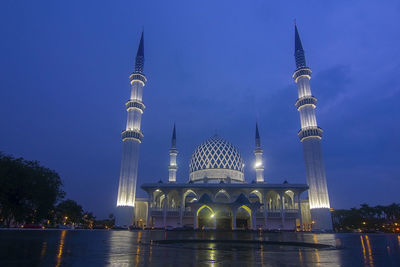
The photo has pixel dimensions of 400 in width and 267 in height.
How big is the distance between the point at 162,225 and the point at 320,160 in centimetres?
3101

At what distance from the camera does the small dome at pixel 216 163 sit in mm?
56938

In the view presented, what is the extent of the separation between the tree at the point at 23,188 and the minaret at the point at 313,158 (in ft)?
135

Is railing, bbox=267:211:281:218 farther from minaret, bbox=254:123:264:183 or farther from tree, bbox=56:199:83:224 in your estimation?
tree, bbox=56:199:83:224

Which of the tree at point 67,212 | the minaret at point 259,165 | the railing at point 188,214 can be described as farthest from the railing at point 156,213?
the minaret at point 259,165

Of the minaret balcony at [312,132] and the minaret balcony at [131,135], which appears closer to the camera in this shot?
the minaret balcony at [312,132]

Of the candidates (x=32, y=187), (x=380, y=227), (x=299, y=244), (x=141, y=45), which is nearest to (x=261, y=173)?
(x=380, y=227)

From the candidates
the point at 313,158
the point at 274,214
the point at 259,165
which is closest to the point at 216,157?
the point at 259,165

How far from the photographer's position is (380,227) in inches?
2311

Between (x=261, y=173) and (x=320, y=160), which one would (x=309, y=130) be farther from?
(x=261, y=173)

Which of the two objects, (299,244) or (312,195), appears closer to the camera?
(299,244)

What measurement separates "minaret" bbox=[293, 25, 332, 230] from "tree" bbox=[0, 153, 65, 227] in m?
41.2

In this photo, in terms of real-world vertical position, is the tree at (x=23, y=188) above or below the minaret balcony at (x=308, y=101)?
below

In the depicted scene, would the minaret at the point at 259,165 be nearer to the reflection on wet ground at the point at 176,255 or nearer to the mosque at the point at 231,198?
the mosque at the point at 231,198

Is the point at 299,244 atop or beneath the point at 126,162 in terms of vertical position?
beneath
